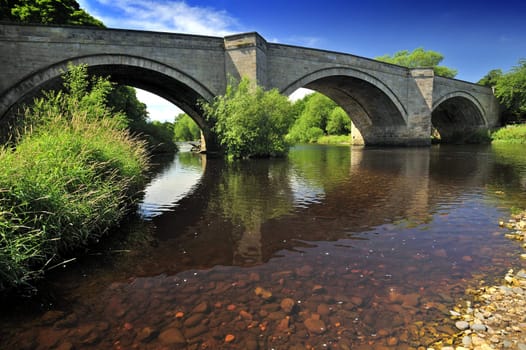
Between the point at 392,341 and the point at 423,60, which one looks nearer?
the point at 392,341

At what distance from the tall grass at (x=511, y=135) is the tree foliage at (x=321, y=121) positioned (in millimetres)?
18927

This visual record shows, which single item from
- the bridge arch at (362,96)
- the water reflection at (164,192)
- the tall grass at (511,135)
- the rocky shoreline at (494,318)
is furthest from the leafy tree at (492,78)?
the rocky shoreline at (494,318)

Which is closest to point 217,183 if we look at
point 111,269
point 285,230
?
point 285,230

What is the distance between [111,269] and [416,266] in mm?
3886

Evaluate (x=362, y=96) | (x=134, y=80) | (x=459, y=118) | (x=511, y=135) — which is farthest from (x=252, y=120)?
(x=459, y=118)

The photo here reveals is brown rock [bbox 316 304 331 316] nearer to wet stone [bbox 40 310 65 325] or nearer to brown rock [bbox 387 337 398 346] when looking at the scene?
brown rock [bbox 387 337 398 346]

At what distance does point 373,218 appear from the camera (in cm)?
616

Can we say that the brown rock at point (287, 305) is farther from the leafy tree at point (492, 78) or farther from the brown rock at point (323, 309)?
the leafy tree at point (492, 78)

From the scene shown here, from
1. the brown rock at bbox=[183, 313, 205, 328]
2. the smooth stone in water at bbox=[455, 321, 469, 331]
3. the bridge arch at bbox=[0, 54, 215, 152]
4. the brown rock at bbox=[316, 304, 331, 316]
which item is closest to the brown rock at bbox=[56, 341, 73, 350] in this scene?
the brown rock at bbox=[183, 313, 205, 328]

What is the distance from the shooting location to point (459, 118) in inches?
1681

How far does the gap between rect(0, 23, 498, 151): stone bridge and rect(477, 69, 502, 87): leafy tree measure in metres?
14.7

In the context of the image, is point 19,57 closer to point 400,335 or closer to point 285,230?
point 285,230

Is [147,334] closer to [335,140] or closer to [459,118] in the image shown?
[335,140]

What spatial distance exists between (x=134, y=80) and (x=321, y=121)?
1547 inches
